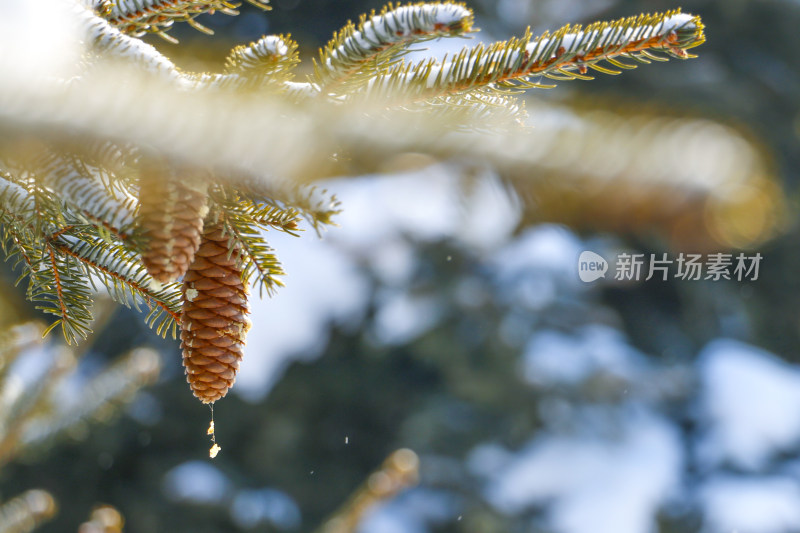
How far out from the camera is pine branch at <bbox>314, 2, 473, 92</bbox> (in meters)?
0.35

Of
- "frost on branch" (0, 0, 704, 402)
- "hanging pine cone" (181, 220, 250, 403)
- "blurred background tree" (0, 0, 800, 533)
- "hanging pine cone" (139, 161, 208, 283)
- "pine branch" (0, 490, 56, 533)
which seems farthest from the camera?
"blurred background tree" (0, 0, 800, 533)

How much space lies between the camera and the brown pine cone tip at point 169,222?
0.35m

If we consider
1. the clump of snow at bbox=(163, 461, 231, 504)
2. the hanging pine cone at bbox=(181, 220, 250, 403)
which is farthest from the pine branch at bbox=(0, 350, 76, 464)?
the clump of snow at bbox=(163, 461, 231, 504)

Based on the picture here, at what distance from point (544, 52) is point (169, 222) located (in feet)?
0.87

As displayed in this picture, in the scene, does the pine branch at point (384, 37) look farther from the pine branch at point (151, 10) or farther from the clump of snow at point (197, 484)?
the clump of snow at point (197, 484)

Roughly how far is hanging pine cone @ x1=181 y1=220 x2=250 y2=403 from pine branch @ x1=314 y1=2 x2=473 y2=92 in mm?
153

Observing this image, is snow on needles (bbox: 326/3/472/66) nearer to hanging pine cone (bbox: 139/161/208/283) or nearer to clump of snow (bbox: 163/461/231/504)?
hanging pine cone (bbox: 139/161/208/283)

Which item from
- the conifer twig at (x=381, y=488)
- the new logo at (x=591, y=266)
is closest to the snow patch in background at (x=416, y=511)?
the new logo at (x=591, y=266)

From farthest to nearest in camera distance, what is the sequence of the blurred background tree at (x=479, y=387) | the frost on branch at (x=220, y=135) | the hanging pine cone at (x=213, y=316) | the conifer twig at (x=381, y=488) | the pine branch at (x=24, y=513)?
1. the blurred background tree at (x=479, y=387)
2. the conifer twig at (x=381, y=488)
3. the pine branch at (x=24, y=513)
4. the hanging pine cone at (x=213, y=316)
5. the frost on branch at (x=220, y=135)

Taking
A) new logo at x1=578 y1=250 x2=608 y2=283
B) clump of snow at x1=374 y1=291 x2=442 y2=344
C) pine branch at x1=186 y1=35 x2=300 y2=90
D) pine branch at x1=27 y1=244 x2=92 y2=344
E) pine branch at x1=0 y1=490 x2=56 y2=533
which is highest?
pine branch at x1=186 y1=35 x2=300 y2=90

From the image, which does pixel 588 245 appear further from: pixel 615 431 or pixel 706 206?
pixel 706 206

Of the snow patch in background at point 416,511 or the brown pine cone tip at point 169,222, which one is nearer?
the brown pine cone tip at point 169,222

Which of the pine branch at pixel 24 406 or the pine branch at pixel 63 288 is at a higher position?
the pine branch at pixel 63 288

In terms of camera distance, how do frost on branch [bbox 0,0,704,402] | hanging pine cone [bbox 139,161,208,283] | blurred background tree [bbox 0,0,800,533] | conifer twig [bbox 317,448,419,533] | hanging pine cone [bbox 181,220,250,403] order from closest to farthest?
frost on branch [bbox 0,0,704,402] → hanging pine cone [bbox 139,161,208,283] → hanging pine cone [bbox 181,220,250,403] → conifer twig [bbox 317,448,419,533] → blurred background tree [bbox 0,0,800,533]
